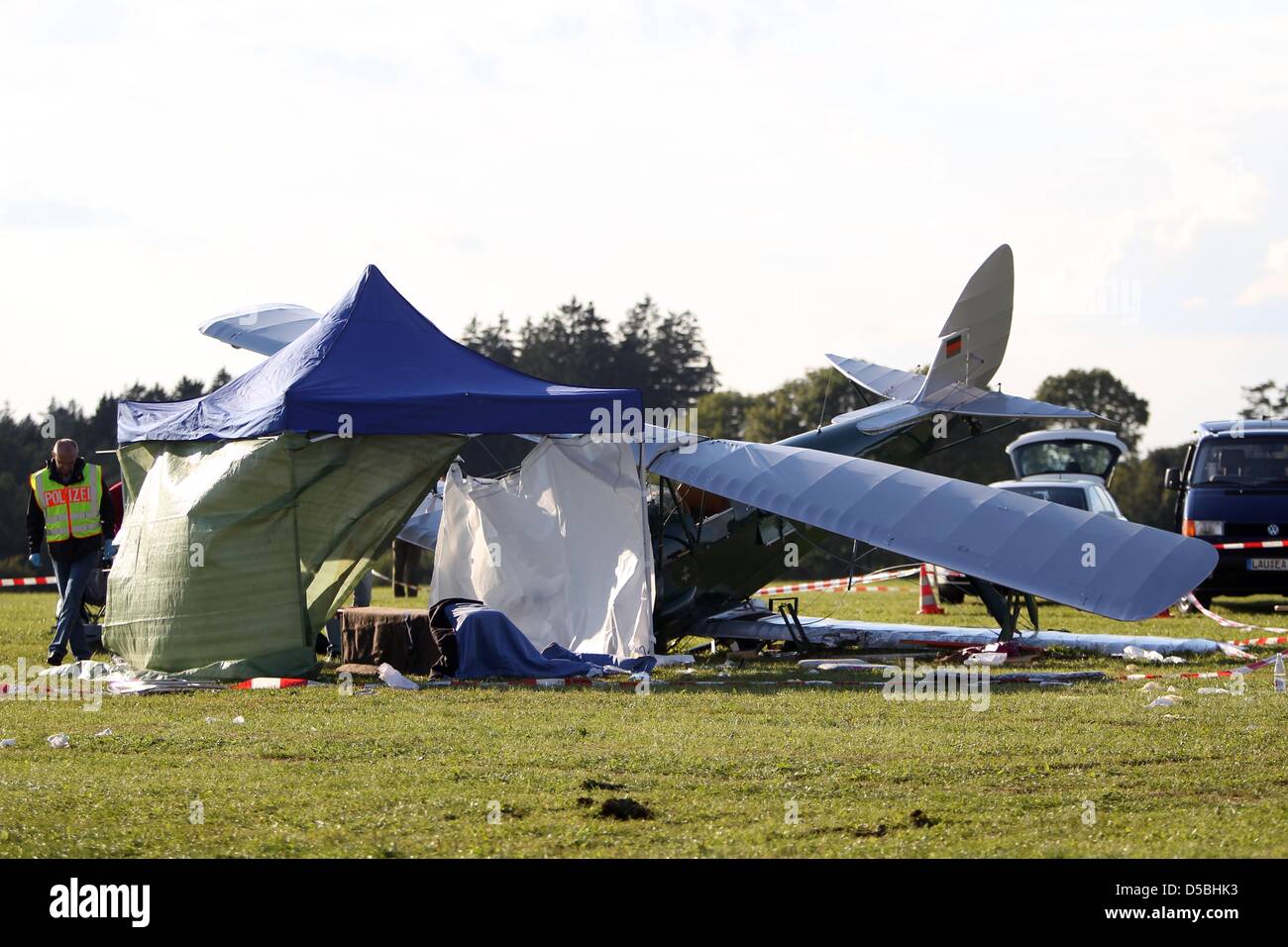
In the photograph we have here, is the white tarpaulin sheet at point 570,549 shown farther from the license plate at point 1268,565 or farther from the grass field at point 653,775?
the license plate at point 1268,565

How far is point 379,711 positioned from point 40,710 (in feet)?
7.43

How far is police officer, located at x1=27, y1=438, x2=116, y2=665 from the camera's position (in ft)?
43.8

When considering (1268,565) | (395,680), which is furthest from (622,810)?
(1268,565)

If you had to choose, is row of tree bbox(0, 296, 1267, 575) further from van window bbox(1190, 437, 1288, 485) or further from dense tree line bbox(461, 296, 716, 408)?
van window bbox(1190, 437, 1288, 485)

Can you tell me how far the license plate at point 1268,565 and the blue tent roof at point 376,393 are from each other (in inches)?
453

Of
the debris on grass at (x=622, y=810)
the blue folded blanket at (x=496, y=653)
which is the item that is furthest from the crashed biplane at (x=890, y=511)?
the debris on grass at (x=622, y=810)

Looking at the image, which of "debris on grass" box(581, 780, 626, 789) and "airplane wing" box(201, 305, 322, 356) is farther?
"airplane wing" box(201, 305, 322, 356)

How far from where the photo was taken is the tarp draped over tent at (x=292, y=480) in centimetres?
1187

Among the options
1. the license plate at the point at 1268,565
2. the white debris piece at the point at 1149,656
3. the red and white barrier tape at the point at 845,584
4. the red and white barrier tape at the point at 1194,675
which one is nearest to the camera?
the red and white barrier tape at the point at 1194,675

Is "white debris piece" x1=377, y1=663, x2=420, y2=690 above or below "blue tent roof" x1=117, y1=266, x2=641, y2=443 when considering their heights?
below

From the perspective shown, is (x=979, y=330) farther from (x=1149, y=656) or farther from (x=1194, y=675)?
(x=1194, y=675)

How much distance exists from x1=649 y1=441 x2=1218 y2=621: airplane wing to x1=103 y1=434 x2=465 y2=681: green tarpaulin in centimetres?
276

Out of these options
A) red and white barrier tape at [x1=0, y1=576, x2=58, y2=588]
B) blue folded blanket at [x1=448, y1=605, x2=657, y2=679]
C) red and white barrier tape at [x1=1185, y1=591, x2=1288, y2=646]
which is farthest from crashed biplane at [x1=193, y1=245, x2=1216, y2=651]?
red and white barrier tape at [x1=0, y1=576, x2=58, y2=588]
